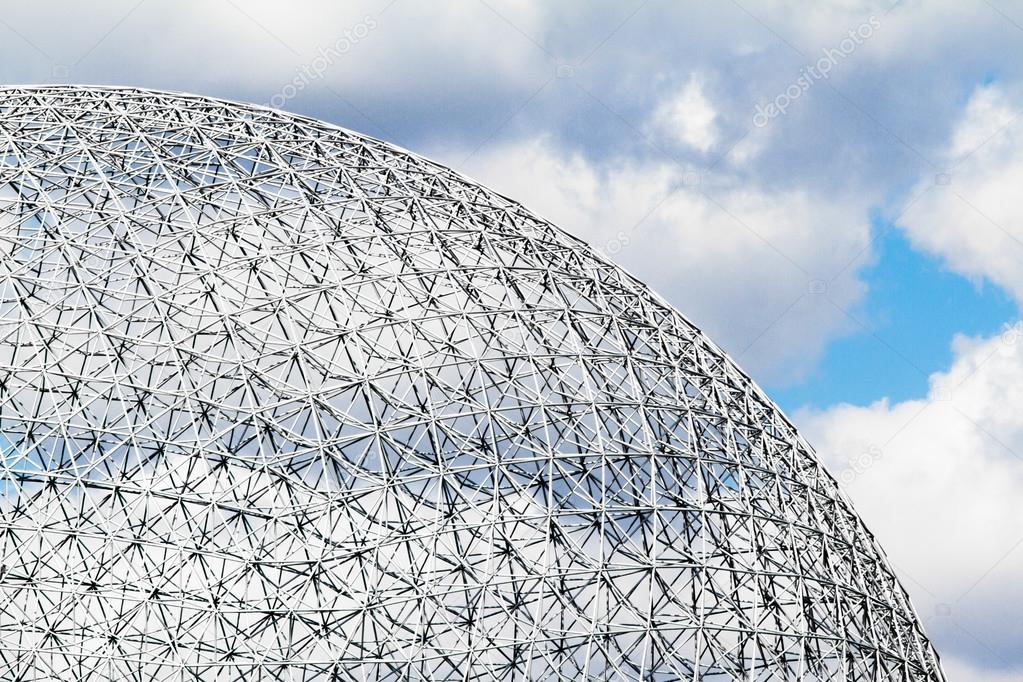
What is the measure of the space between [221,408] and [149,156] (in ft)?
27.8

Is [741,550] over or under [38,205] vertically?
under

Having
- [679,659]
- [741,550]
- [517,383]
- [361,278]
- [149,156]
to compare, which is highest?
[149,156]

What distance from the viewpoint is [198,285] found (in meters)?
32.0

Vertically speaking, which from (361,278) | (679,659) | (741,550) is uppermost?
(361,278)

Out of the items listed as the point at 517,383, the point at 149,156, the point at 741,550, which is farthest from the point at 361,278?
the point at 741,550

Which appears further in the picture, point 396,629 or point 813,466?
point 813,466

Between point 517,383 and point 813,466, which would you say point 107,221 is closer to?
point 517,383

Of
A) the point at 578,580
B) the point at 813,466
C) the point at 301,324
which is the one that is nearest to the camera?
the point at 578,580

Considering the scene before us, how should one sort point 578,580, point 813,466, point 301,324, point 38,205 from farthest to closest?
point 813,466, point 38,205, point 301,324, point 578,580

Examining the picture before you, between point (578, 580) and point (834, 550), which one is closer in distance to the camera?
point (578, 580)

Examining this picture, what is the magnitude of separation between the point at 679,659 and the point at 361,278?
10.9m

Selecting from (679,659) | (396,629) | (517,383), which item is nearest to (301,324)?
(517,383)

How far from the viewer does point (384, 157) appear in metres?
37.1

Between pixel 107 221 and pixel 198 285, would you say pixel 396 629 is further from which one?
pixel 107 221
